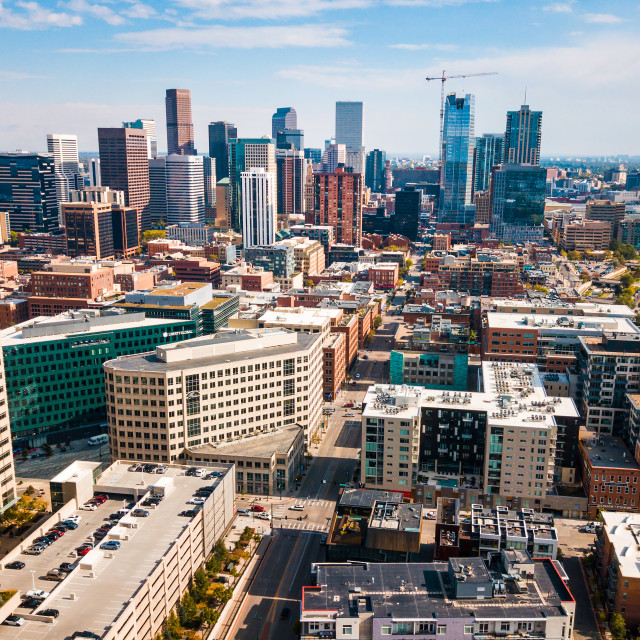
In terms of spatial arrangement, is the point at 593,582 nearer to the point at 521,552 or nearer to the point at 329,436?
the point at 521,552

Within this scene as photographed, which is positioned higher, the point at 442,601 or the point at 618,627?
the point at 442,601

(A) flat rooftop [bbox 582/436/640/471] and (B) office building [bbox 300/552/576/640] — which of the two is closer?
(B) office building [bbox 300/552/576/640]

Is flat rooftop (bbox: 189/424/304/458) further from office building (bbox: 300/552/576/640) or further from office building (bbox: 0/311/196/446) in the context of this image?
office building (bbox: 300/552/576/640)

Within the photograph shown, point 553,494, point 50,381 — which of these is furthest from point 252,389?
point 553,494

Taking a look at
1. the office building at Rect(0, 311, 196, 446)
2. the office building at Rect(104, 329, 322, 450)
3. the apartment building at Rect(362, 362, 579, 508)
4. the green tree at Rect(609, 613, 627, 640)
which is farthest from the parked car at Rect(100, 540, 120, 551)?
the office building at Rect(0, 311, 196, 446)

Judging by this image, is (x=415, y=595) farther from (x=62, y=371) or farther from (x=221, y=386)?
(x=62, y=371)

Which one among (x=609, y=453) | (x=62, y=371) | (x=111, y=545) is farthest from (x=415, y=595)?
(x=62, y=371)
